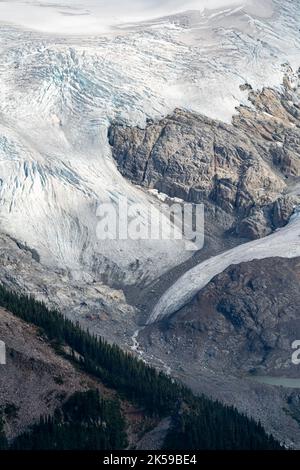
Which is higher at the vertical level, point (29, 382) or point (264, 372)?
point (29, 382)

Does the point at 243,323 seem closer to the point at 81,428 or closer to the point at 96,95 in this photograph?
the point at 81,428

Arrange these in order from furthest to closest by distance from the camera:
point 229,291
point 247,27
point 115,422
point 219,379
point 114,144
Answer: point 247,27, point 114,144, point 229,291, point 219,379, point 115,422

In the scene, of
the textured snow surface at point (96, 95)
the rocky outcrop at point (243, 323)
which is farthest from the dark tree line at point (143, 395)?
the textured snow surface at point (96, 95)

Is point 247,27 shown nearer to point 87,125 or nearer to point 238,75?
point 238,75

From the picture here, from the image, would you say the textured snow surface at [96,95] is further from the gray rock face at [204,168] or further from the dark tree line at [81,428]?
the dark tree line at [81,428]

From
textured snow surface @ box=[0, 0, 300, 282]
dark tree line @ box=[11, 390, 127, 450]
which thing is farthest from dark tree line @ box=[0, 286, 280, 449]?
textured snow surface @ box=[0, 0, 300, 282]
